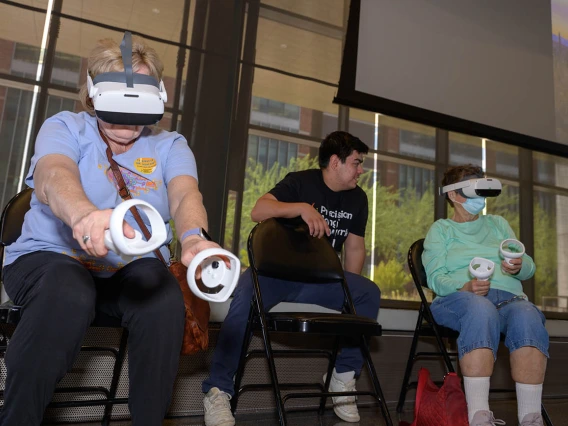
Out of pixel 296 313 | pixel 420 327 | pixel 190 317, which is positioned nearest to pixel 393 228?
pixel 420 327

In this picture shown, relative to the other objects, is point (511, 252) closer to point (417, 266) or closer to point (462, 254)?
point (462, 254)

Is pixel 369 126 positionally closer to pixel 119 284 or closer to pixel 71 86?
pixel 71 86

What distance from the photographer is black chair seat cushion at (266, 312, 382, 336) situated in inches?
76.4

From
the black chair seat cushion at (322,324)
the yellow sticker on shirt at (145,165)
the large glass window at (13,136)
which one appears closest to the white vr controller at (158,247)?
the yellow sticker on shirt at (145,165)

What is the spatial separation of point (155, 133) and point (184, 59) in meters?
2.27

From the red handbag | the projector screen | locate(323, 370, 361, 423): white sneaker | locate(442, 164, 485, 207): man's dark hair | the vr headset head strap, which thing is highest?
the projector screen

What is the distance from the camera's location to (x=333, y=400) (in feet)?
8.42

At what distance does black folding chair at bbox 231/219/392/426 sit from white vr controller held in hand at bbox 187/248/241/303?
97 centimetres

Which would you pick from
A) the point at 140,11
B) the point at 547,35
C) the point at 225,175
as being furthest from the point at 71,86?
the point at 547,35

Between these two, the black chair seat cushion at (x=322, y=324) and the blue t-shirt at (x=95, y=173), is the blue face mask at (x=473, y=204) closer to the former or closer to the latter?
the black chair seat cushion at (x=322, y=324)

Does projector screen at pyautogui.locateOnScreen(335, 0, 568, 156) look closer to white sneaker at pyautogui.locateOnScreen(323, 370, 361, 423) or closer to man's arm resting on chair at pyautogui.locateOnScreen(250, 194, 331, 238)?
man's arm resting on chair at pyautogui.locateOnScreen(250, 194, 331, 238)

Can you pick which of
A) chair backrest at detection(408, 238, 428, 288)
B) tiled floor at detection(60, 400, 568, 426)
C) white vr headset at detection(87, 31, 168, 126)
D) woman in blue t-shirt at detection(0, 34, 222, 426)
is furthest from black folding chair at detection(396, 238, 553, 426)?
white vr headset at detection(87, 31, 168, 126)

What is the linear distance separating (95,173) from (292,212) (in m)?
1.14

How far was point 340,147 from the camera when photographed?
9.48ft
